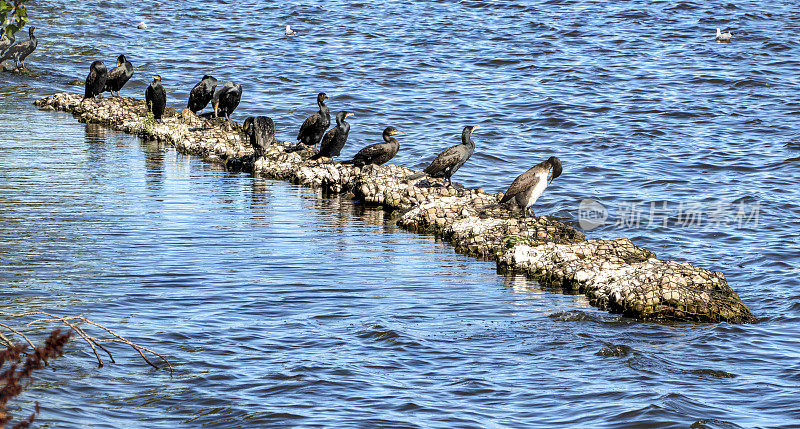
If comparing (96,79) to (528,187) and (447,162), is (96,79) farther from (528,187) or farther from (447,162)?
(528,187)

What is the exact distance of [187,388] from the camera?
662 centimetres

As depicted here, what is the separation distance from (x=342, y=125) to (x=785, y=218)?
755cm

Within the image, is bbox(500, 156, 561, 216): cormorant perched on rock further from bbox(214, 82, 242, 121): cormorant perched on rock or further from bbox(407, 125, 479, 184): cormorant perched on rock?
bbox(214, 82, 242, 121): cormorant perched on rock

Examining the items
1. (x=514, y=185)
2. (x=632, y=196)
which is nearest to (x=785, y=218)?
(x=632, y=196)

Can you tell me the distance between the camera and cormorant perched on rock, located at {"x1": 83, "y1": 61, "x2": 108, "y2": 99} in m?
19.7

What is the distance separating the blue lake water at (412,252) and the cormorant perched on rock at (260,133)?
781 millimetres

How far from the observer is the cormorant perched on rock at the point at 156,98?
1798 centimetres

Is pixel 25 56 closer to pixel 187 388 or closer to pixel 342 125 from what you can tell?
pixel 342 125

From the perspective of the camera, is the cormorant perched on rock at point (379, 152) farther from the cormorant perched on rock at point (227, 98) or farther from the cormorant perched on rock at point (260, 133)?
the cormorant perched on rock at point (227, 98)

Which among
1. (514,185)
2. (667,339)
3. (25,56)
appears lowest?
(667,339)

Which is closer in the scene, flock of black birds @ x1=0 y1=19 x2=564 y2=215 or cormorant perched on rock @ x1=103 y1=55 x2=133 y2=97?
flock of black birds @ x1=0 y1=19 x2=564 y2=215

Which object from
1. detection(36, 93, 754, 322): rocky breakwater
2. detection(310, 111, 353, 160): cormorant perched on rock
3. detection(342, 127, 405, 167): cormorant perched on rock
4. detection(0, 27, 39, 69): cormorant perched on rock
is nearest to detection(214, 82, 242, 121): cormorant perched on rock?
detection(36, 93, 754, 322): rocky breakwater

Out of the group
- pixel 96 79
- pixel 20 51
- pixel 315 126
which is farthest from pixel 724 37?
pixel 20 51

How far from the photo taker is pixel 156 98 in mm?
18250
